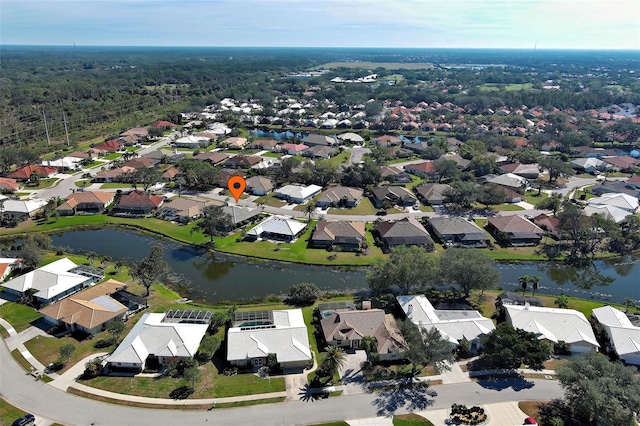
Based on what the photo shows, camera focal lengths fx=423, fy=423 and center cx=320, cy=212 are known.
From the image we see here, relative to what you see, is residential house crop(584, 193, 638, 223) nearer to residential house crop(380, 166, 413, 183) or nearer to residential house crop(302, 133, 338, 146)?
residential house crop(380, 166, 413, 183)

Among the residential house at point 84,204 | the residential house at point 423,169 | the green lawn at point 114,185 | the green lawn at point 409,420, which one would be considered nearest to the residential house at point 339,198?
the residential house at point 423,169

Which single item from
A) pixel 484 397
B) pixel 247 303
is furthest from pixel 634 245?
pixel 247 303

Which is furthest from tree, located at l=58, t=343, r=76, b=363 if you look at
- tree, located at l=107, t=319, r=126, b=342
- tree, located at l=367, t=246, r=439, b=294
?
tree, located at l=367, t=246, r=439, b=294

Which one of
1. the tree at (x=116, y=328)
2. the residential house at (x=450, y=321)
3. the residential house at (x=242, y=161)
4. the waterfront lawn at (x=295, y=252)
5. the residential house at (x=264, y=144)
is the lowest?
the waterfront lawn at (x=295, y=252)

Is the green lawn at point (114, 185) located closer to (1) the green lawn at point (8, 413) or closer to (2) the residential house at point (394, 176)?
(2) the residential house at point (394, 176)

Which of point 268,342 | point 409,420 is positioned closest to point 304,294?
point 268,342

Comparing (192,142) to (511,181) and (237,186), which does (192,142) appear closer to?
(237,186)
